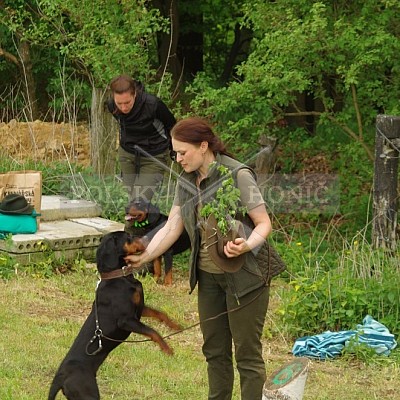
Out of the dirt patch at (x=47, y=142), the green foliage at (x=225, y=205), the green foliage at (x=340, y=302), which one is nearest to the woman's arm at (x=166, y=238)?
the green foliage at (x=225, y=205)

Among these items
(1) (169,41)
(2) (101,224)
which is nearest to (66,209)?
(2) (101,224)

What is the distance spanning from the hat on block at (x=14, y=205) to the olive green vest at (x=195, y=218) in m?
5.11

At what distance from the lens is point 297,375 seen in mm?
4359

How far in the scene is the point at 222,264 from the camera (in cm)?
491

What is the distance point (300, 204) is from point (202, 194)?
29.3 ft

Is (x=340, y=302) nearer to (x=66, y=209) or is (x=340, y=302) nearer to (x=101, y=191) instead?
(x=66, y=209)

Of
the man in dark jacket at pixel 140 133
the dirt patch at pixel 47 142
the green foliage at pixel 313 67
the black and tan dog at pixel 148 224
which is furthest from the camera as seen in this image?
the dirt patch at pixel 47 142

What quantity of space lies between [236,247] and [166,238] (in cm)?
67

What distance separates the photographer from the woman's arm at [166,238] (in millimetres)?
5275

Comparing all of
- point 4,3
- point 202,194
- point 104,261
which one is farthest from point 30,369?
point 4,3

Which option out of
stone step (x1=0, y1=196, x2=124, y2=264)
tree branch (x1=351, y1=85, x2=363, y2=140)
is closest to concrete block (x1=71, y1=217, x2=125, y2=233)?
stone step (x1=0, y1=196, x2=124, y2=264)

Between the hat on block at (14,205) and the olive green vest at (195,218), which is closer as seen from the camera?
the olive green vest at (195,218)

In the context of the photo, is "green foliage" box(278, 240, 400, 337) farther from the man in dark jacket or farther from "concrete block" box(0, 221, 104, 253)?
"concrete block" box(0, 221, 104, 253)

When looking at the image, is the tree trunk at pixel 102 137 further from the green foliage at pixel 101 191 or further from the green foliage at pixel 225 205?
the green foliage at pixel 225 205
